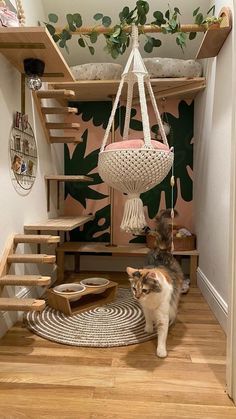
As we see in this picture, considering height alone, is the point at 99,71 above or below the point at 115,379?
above

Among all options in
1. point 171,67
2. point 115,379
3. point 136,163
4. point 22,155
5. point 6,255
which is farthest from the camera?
point 171,67

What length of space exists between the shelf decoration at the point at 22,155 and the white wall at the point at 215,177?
4.10ft

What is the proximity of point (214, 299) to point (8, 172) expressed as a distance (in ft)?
4.96

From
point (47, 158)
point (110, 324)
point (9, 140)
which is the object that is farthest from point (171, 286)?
point (47, 158)

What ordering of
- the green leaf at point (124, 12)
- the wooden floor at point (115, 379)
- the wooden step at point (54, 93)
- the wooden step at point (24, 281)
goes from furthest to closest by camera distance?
the wooden step at point (54, 93) → the green leaf at point (124, 12) → the wooden step at point (24, 281) → the wooden floor at point (115, 379)

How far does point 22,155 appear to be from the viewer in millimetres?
2102

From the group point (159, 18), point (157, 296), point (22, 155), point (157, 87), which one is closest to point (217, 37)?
point (159, 18)

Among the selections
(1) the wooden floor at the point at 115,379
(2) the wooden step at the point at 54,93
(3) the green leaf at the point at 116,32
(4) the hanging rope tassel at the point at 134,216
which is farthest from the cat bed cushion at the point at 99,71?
(1) the wooden floor at the point at 115,379

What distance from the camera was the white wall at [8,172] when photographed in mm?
1826

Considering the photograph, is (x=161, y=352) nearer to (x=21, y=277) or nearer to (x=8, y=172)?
(x=21, y=277)

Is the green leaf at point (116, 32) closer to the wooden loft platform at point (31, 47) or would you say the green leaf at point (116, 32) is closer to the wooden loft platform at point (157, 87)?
the wooden loft platform at point (31, 47)

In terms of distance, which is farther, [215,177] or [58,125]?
[58,125]

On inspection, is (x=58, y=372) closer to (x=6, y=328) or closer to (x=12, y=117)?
(x=6, y=328)

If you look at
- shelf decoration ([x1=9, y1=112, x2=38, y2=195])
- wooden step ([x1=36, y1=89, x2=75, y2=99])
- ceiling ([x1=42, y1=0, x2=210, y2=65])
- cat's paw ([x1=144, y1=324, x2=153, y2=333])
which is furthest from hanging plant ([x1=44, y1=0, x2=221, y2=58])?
cat's paw ([x1=144, y1=324, x2=153, y2=333])
